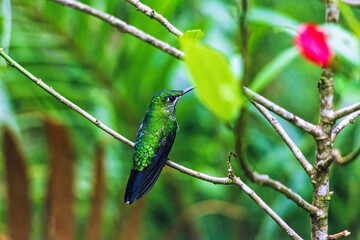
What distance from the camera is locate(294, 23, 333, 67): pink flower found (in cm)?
38

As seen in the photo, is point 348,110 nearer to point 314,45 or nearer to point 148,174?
point 314,45

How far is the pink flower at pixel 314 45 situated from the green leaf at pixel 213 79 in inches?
3.4

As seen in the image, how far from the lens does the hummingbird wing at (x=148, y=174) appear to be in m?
0.69

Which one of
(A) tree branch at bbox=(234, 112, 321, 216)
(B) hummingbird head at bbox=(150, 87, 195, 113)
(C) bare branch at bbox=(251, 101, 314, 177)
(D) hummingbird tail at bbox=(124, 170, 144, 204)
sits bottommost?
(D) hummingbird tail at bbox=(124, 170, 144, 204)

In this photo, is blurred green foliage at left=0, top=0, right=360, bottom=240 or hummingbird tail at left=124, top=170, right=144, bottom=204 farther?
blurred green foliage at left=0, top=0, right=360, bottom=240

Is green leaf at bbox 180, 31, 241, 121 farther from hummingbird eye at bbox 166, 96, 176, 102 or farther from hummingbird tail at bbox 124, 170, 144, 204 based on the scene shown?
hummingbird eye at bbox 166, 96, 176, 102

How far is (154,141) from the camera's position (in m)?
0.83

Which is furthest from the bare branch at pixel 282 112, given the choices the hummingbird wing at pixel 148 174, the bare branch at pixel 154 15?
the hummingbird wing at pixel 148 174

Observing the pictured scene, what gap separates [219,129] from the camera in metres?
1.69

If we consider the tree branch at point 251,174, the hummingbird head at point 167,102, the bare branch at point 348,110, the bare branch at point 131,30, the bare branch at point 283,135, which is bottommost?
the tree branch at point 251,174

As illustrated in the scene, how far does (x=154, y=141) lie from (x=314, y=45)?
48 centimetres

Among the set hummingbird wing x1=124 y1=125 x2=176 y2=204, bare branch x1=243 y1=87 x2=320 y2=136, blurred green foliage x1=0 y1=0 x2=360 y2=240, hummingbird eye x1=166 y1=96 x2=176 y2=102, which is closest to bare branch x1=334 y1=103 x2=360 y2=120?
bare branch x1=243 y1=87 x2=320 y2=136

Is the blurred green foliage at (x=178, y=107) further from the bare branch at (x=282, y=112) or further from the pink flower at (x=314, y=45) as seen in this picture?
the pink flower at (x=314, y=45)

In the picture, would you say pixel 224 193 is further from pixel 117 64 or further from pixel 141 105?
pixel 117 64
